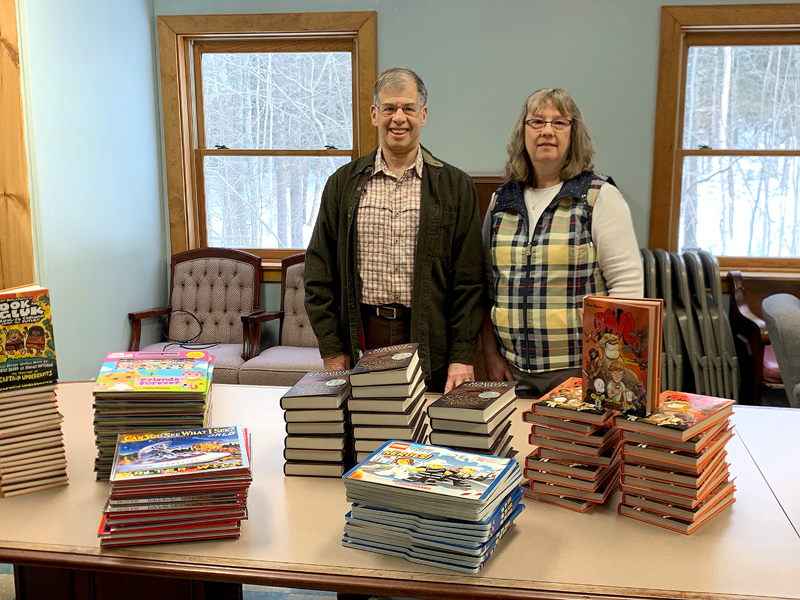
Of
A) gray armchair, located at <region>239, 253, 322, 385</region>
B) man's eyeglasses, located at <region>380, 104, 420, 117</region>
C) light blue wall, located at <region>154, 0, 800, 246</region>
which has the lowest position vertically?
gray armchair, located at <region>239, 253, 322, 385</region>

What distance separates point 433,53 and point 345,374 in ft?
9.75

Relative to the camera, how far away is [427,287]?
2.21 meters

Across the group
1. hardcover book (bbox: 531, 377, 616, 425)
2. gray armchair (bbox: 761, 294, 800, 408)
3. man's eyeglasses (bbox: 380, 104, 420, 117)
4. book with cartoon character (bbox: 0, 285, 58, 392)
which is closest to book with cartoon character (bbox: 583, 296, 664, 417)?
hardcover book (bbox: 531, 377, 616, 425)

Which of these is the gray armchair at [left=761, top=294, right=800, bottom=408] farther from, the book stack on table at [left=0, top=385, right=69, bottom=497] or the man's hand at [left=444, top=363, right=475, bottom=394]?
the book stack on table at [left=0, top=385, right=69, bottom=497]

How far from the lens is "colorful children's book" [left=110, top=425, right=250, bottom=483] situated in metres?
1.28

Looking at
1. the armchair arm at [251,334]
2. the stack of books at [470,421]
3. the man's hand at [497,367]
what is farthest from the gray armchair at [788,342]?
the armchair arm at [251,334]

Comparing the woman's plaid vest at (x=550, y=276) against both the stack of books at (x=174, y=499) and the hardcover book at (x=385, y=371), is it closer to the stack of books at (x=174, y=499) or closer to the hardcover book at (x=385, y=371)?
the hardcover book at (x=385, y=371)

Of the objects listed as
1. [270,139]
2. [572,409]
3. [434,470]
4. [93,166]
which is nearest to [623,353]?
[572,409]

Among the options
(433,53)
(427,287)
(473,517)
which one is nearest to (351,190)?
(427,287)

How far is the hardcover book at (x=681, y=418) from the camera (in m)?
1.30

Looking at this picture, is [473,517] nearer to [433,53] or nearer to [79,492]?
[79,492]

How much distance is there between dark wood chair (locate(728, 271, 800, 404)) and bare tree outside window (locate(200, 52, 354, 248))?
252 cm

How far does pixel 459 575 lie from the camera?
1.17m

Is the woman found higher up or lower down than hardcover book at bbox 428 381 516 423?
higher up
